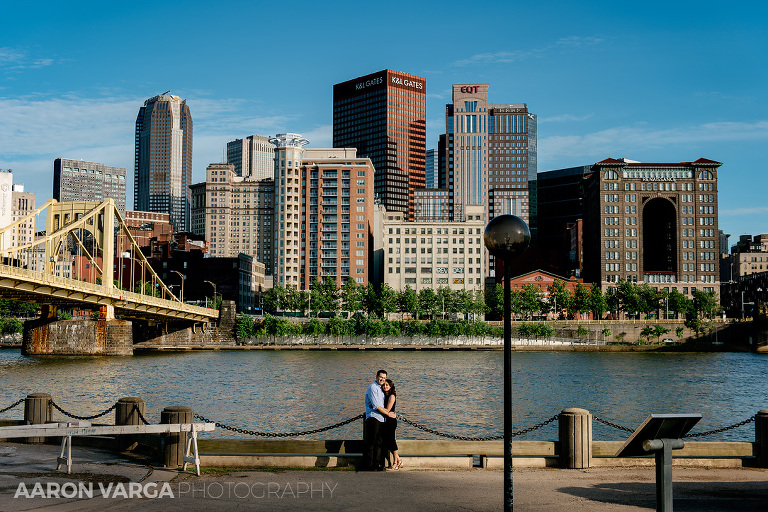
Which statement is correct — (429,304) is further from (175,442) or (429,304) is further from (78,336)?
(175,442)

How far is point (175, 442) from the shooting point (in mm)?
17250

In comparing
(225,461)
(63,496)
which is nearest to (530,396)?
(225,461)

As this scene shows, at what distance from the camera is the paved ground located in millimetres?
13930

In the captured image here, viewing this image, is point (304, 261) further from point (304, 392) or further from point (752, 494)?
point (752, 494)

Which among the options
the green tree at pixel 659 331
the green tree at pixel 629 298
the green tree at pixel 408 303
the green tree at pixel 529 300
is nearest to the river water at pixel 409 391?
the green tree at pixel 659 331

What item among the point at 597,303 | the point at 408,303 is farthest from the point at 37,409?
the point at 597,303

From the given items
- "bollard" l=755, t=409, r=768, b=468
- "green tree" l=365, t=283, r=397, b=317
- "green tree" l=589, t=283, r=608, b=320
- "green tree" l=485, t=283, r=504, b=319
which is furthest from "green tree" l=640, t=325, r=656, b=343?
"bollard" l=755, t=409, r=768, b=468

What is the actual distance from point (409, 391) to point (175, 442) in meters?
39.4

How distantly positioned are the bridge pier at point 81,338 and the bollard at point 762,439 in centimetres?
9230

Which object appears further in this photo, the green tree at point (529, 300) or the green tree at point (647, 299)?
the green tree at point (529, 300)

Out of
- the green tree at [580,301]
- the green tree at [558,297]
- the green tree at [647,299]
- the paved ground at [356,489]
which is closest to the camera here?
the paved ground at [356,489]

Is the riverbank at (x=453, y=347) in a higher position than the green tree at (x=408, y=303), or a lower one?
lower

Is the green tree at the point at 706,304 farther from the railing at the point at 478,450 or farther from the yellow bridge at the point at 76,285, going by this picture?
the railing at the point at 478,450

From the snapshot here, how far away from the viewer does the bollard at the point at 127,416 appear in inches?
758
